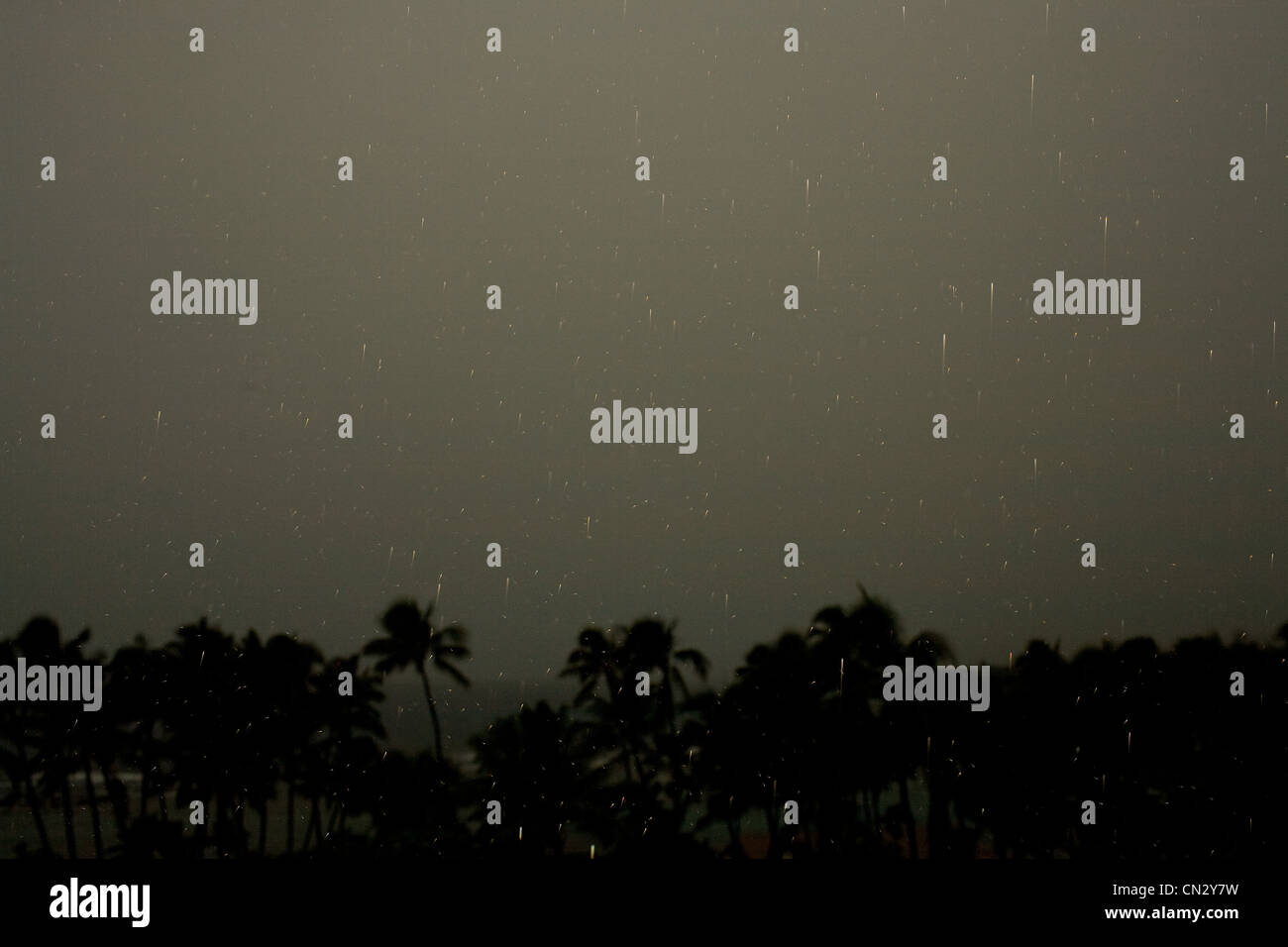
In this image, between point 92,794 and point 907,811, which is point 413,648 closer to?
point 92,794

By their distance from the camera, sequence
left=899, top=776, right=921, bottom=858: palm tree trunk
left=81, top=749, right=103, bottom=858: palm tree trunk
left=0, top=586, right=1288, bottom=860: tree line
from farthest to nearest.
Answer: left=899, top=776, right=921, bottom=858: palm tree trunk < left=81, top=749, right=103, bottom=858: palm tree trunk < left=0, top=586, right=1288, bottom=860: tree line

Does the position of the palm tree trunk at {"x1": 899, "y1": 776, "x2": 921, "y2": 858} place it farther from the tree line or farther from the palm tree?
the palm tree

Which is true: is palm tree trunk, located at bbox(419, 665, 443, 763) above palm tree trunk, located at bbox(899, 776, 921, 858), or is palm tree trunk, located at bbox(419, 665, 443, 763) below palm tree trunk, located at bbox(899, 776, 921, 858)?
above

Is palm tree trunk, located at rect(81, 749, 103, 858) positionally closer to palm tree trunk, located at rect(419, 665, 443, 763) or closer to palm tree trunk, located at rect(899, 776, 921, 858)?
palm tree trunk, located at rect(419, 665, 443, 763)

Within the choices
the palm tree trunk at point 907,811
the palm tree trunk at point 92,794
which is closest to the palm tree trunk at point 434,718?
the palm tree trunk at point 92,794

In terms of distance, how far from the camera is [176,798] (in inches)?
1235

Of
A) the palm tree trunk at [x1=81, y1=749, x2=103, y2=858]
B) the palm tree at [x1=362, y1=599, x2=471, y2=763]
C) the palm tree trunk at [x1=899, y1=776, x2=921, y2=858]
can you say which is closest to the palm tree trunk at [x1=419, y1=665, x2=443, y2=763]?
the palm tree at [x1=362, y1=599, x2=471, y2=763]

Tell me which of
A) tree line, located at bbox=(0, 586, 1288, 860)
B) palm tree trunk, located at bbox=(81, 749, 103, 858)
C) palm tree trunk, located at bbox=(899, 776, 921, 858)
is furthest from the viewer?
palm tree trunk, located at bbox=(899, 776, 921, 858)

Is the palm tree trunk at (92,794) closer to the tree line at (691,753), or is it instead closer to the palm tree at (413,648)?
the tree line at (691,753)

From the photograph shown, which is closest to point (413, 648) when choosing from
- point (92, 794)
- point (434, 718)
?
point (434, 718)

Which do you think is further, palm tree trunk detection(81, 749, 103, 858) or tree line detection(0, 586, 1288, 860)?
palm tree trunk detection(81, 749, 103, 858)
